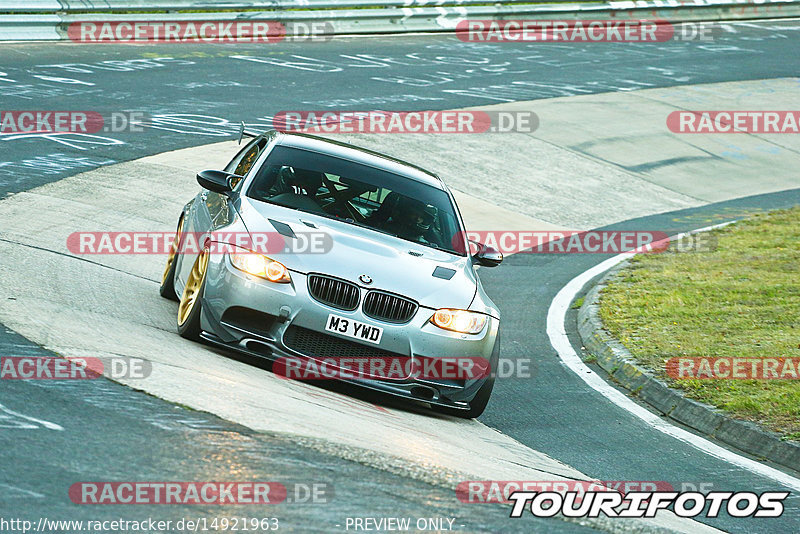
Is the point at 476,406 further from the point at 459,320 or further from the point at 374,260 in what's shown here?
the point at 374,260

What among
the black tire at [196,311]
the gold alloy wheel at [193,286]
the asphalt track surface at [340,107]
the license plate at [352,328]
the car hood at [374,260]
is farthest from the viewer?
the gold alloy wheel at [193,286]

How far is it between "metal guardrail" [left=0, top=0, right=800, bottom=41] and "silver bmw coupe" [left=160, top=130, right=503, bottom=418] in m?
15.1

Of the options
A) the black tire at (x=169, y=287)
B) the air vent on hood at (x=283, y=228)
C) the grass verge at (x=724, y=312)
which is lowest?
the grass verge at (x=724, y=312)

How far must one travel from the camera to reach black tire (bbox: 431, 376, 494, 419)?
771cm

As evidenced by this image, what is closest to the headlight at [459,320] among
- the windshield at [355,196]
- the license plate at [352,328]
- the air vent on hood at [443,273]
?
the air vent on hood at [443,273]

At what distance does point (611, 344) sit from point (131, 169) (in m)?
7.23

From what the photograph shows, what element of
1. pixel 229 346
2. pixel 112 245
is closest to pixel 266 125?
pixel 112 245

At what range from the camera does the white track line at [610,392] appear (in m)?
7.45

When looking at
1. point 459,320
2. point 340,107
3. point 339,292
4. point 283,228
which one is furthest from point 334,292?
point 340,107

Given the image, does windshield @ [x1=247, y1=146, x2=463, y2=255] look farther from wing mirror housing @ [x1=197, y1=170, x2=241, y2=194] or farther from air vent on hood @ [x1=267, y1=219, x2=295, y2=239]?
air vent on hood @ [x1=267, y1=219, x2=295, y2=239]

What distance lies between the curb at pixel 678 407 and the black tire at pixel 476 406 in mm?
1820

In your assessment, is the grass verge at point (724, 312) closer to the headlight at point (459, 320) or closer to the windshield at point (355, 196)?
the headlight at point (459, 320)

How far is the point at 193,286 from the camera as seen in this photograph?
311 inches

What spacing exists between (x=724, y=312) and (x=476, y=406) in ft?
15.5
